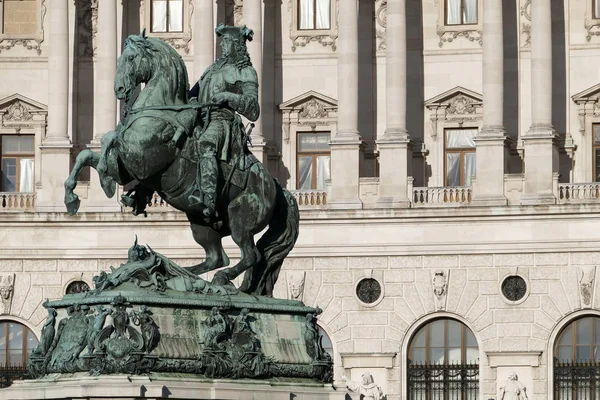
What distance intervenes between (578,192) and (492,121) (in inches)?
129

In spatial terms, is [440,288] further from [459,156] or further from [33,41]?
[33,41]

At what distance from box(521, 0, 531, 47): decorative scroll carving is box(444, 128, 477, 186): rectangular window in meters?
3.10

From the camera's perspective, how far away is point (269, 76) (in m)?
67.1

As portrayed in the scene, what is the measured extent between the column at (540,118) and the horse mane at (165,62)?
39431 millimetres

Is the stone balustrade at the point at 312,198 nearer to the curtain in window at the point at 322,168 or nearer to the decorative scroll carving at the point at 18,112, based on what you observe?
the curtain in window at the point at 322,168

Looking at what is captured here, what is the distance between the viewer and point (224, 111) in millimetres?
24203

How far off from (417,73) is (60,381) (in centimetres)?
4525

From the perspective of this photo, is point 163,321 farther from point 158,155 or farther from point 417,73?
point 417,73

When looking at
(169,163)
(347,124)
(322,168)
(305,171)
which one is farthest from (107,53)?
(169,163)

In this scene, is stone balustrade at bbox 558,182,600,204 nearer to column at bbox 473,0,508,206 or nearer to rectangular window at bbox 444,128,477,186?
column at bbox 473,0,508,206

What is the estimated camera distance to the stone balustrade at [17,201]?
65375 millimetres

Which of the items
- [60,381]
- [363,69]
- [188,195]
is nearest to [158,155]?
[188,195]

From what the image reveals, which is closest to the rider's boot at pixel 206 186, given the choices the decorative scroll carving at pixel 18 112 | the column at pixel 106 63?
the column at pixel 106 63

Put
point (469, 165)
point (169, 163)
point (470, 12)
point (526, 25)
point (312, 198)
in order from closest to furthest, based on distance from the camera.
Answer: point (169, 163), point (312, 198), point (469, 165), point (526, 25), point (470, 12)
